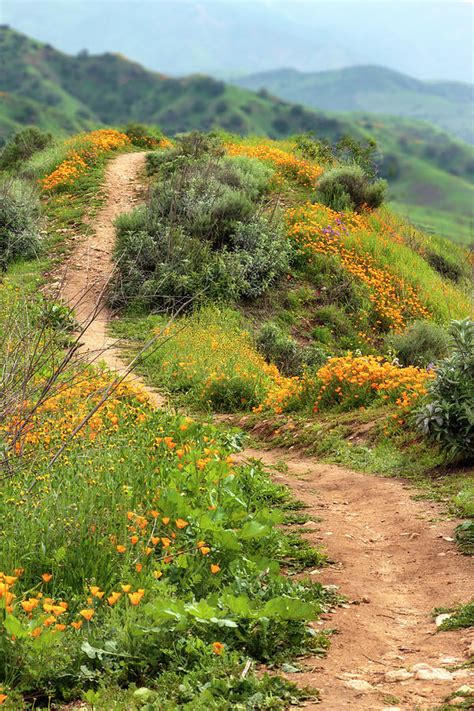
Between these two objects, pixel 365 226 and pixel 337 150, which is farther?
pixel 337 150

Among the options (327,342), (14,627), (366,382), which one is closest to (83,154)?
(327,342)

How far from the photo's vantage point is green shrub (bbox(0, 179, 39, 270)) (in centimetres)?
1611

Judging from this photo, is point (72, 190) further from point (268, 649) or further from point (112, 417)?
point (268, 649)

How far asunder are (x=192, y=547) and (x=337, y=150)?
20.1 metres

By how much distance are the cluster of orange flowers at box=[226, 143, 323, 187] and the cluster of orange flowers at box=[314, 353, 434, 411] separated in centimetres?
1061

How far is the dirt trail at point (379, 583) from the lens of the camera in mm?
3516

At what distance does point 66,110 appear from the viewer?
3497 inches

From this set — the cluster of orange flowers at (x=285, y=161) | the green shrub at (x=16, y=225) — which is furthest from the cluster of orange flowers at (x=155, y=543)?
the cluster of orange flowers at (x=285, y=161)

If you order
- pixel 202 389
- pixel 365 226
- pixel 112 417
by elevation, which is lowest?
Result: pixel 202 389

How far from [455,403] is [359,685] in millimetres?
3860

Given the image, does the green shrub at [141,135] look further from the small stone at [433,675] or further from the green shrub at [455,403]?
the small stone at [433,675]

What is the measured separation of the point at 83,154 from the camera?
2158cm

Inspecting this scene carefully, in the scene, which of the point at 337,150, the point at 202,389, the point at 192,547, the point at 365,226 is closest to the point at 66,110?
the point at 337,150

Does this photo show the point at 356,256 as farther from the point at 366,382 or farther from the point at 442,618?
the point at 442,618
